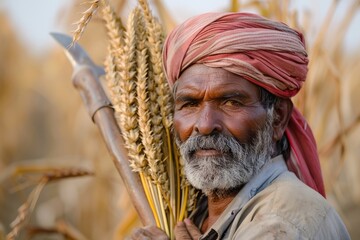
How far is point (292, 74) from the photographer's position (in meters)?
2.71

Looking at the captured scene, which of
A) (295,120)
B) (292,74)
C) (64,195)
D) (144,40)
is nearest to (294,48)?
(292,74)

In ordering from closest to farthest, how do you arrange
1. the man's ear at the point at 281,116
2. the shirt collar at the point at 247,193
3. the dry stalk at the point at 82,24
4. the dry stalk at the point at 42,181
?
the dry stalk at the point at 82,24 → the shirt collar at the point at 247,193 → the man's ear at the point at 281,116 → the dry stalk at the point at 42,181

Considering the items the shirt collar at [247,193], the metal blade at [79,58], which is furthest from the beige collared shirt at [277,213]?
the metal blade at [79,58]

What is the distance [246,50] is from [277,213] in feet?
1.98

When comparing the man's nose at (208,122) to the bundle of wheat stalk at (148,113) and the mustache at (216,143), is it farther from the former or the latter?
the bundle of wheat stalk at (148,113)

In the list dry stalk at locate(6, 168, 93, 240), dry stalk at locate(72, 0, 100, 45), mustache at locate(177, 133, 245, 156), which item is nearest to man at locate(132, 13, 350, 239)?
mustache at locate(177, 133, 245, 156)

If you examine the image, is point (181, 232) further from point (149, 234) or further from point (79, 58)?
point (79, 58)

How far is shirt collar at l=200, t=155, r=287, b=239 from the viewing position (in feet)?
8.43

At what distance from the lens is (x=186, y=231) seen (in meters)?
2.64

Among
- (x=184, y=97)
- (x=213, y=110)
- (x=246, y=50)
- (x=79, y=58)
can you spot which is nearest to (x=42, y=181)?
(x=79, y=58)

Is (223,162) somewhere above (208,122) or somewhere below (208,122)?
below

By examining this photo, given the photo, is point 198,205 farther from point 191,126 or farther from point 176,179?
point 191,126

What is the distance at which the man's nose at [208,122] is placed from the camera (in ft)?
8.50

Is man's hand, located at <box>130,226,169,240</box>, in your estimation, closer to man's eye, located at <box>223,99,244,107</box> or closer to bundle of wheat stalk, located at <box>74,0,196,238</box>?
bundle of wheat stalk, located at <box>74,0,196,238</box>
